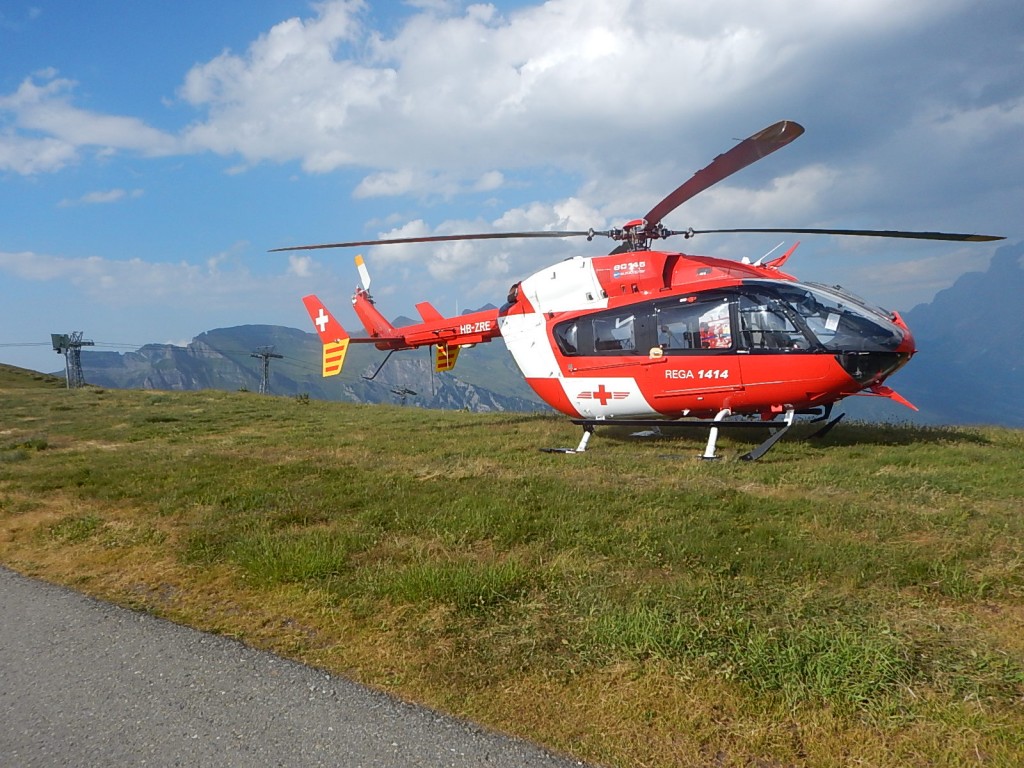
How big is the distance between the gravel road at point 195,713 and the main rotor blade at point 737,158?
7486 millimetres

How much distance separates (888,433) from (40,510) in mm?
13953

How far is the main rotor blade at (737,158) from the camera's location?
25.2ft

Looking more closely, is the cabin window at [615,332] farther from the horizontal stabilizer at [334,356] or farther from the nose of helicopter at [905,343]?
the horizontal stabilizer at [334,356]

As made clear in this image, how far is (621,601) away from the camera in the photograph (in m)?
4.39

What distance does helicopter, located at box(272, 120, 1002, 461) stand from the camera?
9648 mm

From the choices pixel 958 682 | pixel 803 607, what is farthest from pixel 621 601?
pixel 958 682

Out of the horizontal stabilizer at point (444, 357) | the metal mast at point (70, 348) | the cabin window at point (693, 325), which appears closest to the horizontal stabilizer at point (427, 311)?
the horizontal stabilizer at point (444, 357)

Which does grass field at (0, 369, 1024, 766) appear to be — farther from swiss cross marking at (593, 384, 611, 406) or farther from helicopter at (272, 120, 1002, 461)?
swiss cross marking at (593, 384, 611, 406)

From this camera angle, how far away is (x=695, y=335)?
1056 cm

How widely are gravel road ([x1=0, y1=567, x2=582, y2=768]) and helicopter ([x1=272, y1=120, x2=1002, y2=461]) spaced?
762 centimetres

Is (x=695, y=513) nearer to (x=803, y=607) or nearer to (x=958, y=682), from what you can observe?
(x=803, y=607)

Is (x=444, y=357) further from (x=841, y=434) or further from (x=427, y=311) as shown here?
(x=841, y=434)

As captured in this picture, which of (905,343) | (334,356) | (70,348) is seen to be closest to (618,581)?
(905,343)

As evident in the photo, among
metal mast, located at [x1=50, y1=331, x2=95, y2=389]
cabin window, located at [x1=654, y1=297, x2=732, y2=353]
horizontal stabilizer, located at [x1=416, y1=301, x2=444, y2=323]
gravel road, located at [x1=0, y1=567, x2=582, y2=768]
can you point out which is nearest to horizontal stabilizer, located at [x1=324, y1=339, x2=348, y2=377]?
horizontal stabilizer, located at [x1=416, y1=301, x2=444, y2=323]
